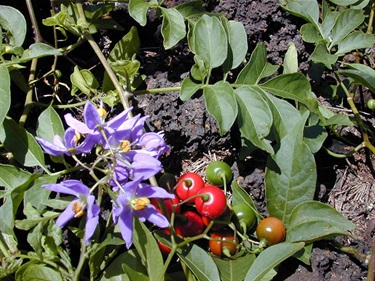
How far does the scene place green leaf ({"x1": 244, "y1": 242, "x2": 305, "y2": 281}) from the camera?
4.55ft

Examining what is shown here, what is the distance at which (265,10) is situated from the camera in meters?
1.88

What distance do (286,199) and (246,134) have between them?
0.83 feet

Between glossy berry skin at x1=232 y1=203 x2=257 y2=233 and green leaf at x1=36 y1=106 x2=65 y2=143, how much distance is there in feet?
1.89

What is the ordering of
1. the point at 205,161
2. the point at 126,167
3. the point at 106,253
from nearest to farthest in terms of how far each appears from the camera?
the point at 126,167 → the point at 106,253 → the point at 205,161

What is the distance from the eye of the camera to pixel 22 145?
4.95ft

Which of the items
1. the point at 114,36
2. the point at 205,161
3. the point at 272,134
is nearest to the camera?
the point at 272,134

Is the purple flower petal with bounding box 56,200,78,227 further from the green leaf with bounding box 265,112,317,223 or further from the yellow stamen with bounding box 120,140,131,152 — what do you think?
the green leaf with bounding box 265,112,317,223

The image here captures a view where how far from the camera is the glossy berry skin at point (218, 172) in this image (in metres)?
1.65

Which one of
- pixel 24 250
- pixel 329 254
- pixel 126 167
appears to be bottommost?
pixel 329 254

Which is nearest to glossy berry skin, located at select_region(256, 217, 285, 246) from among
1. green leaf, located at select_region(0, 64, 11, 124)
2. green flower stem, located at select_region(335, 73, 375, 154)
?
green flower stem, located at select_region(335, 73, 375, 154)

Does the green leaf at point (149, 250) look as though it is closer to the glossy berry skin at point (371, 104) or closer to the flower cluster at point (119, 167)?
the flower cluster at point (119, 167)

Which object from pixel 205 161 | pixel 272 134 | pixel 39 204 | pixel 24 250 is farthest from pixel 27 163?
pixel 272 134

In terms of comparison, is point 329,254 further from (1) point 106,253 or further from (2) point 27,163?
(2) point 27,163

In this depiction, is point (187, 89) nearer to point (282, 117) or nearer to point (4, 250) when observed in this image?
point (282, 117)
